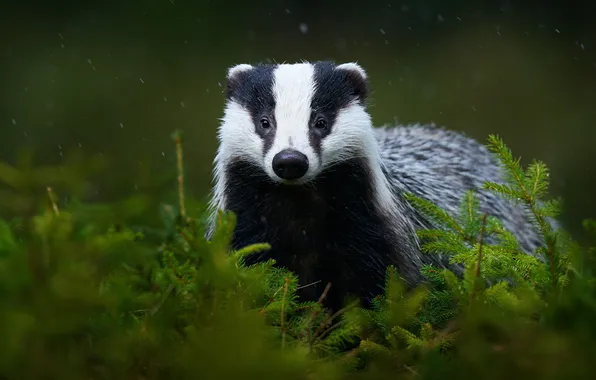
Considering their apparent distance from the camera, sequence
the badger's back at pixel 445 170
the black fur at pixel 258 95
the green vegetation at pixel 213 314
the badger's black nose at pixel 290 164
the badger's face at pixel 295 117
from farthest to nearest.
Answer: the badger's back at pixel 445 170 → the black fur at pixel 258 95 → the badger's face at pixel 295 117 → the badger's black nose at pixel 290 164 → the green vegetation at pixel 213 314

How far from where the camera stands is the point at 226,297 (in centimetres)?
175

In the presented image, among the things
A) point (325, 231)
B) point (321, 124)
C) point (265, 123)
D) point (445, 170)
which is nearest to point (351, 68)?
point (321, 124)

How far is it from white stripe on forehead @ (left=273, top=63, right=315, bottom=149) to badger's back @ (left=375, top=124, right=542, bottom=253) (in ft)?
1.69

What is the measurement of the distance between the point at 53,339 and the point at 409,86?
835 cm

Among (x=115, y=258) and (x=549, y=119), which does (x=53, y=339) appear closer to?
(x=115, y=258)

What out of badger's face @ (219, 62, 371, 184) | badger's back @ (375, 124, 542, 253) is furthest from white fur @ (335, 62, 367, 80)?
badger's back @ (375, 124, 542, 253)

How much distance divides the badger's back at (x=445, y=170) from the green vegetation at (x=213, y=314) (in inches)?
53.3

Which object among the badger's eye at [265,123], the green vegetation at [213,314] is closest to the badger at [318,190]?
the badger's eye at [265,123]

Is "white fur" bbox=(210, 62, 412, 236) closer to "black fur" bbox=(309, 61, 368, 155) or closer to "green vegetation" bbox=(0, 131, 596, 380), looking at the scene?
"black fur" bbox=(309, 61, 368, 155)

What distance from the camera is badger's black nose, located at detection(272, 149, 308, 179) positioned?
2.73 m

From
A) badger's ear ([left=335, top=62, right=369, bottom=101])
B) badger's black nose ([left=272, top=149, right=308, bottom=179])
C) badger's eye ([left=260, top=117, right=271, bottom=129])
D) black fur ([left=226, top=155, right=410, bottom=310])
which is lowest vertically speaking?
black fur ([left=226, top=155, right=410, bottom=310])

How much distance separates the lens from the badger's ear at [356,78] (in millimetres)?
3221

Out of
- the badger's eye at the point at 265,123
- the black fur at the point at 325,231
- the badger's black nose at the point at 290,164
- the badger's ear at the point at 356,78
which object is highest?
the badger's ear at the point at 356,78

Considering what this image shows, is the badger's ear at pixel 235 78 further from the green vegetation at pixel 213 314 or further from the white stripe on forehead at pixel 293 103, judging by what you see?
the green vegetation at pixel 213 314
